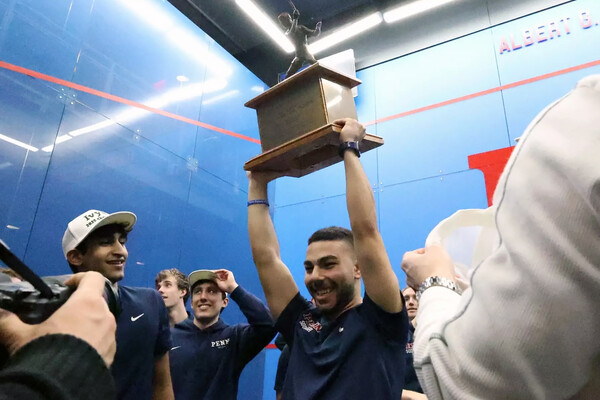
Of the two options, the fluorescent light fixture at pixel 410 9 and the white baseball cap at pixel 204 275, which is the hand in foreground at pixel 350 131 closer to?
the white baseball cap at pixel 204 275

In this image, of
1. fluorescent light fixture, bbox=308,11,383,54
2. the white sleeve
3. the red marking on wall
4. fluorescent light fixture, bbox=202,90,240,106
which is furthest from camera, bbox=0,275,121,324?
fluorescent light fixture, bbox=308,11,383,54

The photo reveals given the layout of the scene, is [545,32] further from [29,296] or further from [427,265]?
[29,296]

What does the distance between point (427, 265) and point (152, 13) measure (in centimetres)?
354

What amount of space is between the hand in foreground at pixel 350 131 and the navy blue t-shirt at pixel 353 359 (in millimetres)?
510

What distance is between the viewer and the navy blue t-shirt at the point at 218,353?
1978mm

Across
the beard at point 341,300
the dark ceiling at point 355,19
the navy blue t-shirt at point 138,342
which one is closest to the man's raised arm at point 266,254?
the beard at point 341,300

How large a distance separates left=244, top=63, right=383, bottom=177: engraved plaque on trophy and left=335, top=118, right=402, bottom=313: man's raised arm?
17 cm

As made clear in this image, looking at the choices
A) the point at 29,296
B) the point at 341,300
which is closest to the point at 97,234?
the point at 341,300

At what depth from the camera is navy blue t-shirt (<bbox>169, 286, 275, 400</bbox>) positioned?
1978 millimetres

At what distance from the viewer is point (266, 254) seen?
1553 millimetres

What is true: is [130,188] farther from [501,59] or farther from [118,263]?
A: [501,59]

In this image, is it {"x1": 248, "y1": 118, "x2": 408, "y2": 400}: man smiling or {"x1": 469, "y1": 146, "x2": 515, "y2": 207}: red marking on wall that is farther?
{"x1": 469, "y1": 146, "x2": 515, "y2": 207}: red marking on wall

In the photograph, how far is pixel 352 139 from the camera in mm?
1354

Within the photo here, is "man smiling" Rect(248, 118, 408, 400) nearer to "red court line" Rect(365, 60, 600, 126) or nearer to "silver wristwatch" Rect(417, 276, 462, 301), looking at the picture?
"silver wristwatch" Rect(417, 276, 462, 301)
